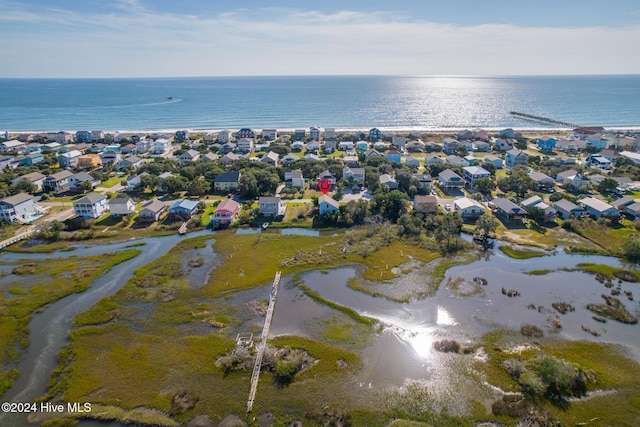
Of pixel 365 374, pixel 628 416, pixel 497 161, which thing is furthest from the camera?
pixel 497 161

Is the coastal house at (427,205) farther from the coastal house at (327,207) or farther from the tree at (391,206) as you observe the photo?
the coastal house at (327,207)

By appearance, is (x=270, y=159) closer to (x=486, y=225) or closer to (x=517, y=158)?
(x=486, y=225)

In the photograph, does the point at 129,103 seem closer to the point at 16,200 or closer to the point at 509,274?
the point at 16,200

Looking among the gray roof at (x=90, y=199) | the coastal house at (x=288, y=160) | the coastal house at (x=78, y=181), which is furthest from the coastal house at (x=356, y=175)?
the coastal house at (x=78, y=181)

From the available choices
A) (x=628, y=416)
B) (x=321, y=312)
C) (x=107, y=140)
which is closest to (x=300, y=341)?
(x=321, y=312)

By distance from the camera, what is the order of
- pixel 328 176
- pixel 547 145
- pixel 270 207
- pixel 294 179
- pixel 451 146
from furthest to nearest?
1. pixel 451 146
2. pixel 547 145
3. pixel 328 176
4. pixel 294 179
5. pixel 270 207

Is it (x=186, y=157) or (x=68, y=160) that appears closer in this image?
(x=68, y=160)

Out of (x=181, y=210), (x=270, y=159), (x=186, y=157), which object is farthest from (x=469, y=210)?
(x=186, y=157)
